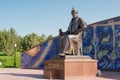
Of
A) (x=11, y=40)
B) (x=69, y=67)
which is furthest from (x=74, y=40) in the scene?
(x=11, y=40)

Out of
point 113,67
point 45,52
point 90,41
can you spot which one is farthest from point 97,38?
point 45,52

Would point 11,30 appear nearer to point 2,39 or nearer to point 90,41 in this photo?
point 2,39

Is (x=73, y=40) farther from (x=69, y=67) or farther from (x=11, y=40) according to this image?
(x=11, y=40)

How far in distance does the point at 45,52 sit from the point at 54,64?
9.97 meters

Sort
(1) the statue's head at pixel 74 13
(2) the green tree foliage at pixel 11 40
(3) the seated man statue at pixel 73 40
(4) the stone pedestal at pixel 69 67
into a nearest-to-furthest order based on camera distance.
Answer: (4) the stone pedestal at pixel 69 67 < (3) the seated man statue at pixel 73 40 < (1) the statue's head at pixel 74 13 < (2) the green tree foliage at pixel 11 40

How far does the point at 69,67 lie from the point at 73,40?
121 centimetres

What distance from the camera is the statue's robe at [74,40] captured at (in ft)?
39.9

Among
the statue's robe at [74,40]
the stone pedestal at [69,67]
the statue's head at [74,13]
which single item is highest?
the statue's head at [74,13]

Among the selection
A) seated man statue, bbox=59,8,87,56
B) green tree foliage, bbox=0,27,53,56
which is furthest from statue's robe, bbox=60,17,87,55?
green tree foliage, bbox=0,27,53,56

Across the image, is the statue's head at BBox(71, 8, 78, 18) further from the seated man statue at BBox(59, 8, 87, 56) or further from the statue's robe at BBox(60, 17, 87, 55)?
the statue's robe at BBox(60, 17, 87, 55)

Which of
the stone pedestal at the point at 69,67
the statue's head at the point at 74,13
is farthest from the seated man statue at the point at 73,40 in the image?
the stone pedestal at the point at 69,67

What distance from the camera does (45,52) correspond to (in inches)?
866

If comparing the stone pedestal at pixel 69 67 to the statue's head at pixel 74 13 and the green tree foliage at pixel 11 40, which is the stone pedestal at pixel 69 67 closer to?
the statue's head at pixel 74 13

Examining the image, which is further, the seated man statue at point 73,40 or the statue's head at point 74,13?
the statue's head at point 74,13
